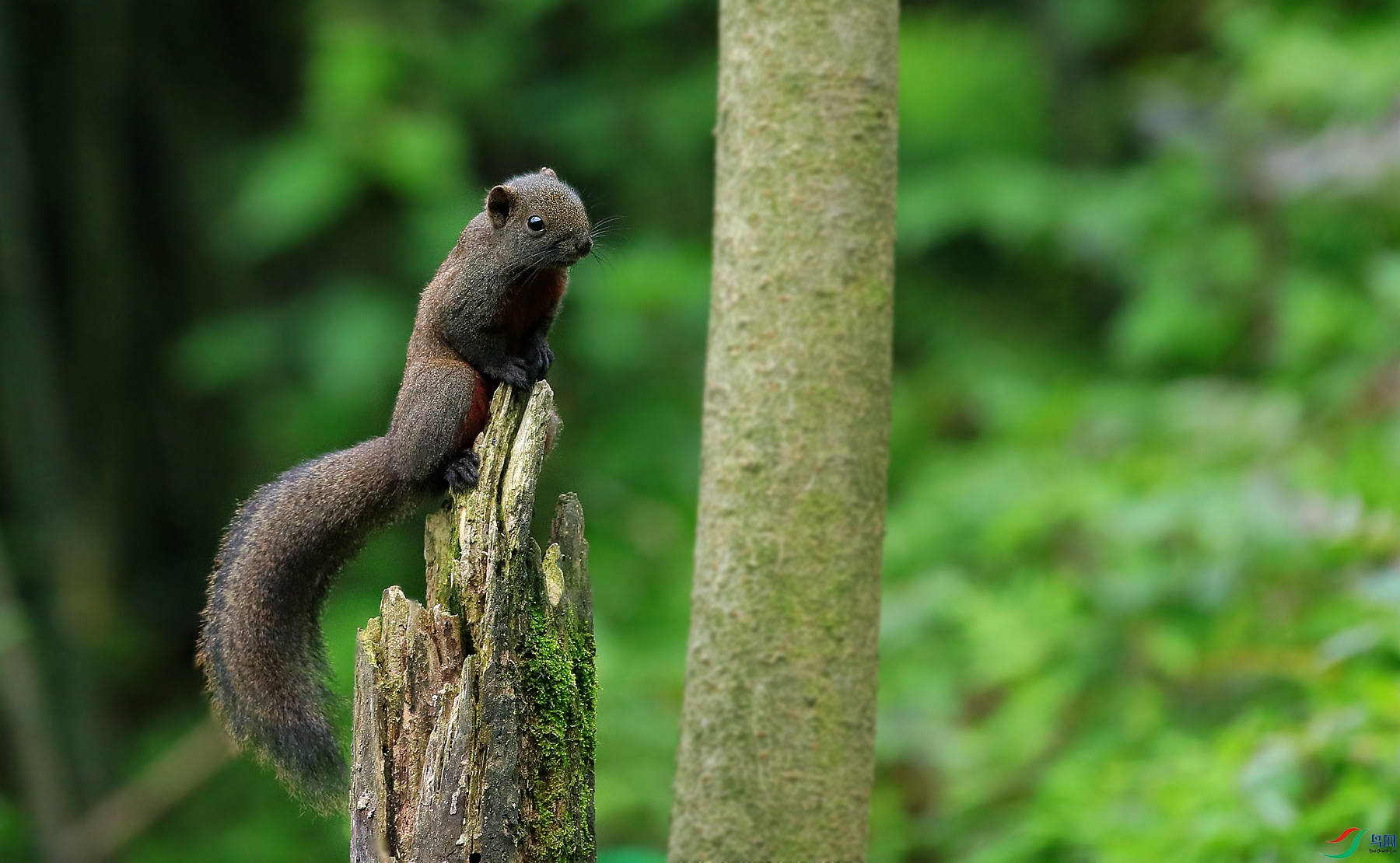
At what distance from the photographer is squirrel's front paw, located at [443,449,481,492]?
9.84 ft

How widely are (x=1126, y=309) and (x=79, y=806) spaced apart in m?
5.78

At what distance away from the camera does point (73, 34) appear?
7367 mm

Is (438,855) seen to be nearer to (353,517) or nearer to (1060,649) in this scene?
(353,517)

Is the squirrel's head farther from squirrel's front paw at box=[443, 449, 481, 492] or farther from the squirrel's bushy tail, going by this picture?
the squirrel's bushy tail

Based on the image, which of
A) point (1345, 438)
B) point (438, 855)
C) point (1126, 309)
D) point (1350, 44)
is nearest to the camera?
point (438, 855)

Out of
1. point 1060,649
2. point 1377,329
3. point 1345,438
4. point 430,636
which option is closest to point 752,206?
point 430,636

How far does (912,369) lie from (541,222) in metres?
4.33

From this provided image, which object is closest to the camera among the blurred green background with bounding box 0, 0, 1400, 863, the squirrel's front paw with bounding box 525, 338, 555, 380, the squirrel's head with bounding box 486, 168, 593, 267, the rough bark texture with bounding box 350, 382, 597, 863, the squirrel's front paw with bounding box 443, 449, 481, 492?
the rough bark texture with bounding box 350, 382, 597, 863

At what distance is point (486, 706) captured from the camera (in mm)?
2287

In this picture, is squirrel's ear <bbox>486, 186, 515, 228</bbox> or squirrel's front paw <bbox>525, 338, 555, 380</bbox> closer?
squirrel's ear <bbox>486, 186, 515, 228</bbox>

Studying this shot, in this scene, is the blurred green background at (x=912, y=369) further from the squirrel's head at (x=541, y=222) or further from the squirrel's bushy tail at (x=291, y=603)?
the squirrel's head at (x=541, y=222)
